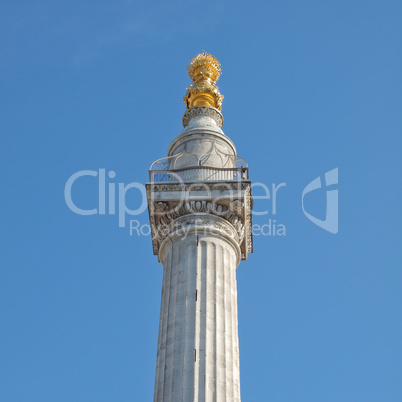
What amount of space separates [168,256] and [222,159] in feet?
16.0

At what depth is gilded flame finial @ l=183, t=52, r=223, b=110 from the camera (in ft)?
109

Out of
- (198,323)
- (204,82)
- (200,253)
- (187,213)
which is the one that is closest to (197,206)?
(187,213)

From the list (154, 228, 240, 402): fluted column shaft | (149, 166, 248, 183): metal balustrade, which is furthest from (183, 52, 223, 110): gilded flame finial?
(154, 228, 240, 402): fluted column shaft

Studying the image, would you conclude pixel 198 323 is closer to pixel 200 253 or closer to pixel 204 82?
pixel 200 253

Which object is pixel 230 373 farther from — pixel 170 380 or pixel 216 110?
pixel 216 110

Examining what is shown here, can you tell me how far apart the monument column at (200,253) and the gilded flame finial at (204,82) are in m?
0.78

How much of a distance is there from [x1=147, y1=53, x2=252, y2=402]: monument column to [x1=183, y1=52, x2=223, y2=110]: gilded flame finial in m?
0.78

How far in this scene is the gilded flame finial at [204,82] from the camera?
33312 mm

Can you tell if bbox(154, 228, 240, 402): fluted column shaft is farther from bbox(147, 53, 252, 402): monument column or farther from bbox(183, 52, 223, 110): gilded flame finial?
bbox(183, 52, 223, 110): gilded flame finial

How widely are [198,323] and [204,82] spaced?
1368 cm

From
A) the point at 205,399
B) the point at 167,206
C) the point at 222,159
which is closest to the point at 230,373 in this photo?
the point at 205,399

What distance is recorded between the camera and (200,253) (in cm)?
2566

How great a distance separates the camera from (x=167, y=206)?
89.5 ft

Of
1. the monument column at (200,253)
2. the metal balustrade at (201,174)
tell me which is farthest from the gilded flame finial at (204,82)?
the metal balustrade at (201,174)
